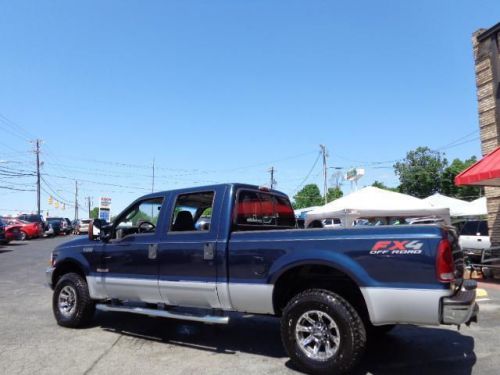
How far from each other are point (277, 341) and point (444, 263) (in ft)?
9.10

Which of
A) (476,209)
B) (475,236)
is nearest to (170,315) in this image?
(475,236)

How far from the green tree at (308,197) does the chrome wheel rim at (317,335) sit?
3649 inches

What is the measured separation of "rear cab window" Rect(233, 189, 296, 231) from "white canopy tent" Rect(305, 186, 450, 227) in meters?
6.14

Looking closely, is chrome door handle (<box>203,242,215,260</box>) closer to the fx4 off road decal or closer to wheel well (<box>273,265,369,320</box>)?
wheel well (<box>273,265,369,320</box>)

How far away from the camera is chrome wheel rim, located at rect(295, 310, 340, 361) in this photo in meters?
4.82

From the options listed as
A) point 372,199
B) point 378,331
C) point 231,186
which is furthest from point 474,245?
point 231,186

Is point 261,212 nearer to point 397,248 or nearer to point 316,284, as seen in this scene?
point 316,284

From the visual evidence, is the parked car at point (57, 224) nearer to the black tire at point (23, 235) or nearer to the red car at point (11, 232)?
the black tire at point (23, 235)

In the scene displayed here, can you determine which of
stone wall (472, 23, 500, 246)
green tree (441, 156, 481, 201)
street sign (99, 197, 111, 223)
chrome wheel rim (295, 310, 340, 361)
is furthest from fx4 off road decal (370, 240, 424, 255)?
green tree (441, 156, 481, 201)

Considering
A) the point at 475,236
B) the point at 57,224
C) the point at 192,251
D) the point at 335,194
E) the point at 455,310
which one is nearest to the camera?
the point at 455,310

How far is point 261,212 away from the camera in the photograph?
21.5 feet

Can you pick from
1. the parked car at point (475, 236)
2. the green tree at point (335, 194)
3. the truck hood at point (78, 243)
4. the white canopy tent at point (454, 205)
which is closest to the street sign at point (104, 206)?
the white canopy tent at point (454, 205)

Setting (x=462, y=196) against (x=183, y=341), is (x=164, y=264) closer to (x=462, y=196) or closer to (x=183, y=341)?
(x=183, y=341)

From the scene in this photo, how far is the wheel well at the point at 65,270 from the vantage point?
7.37 metres
